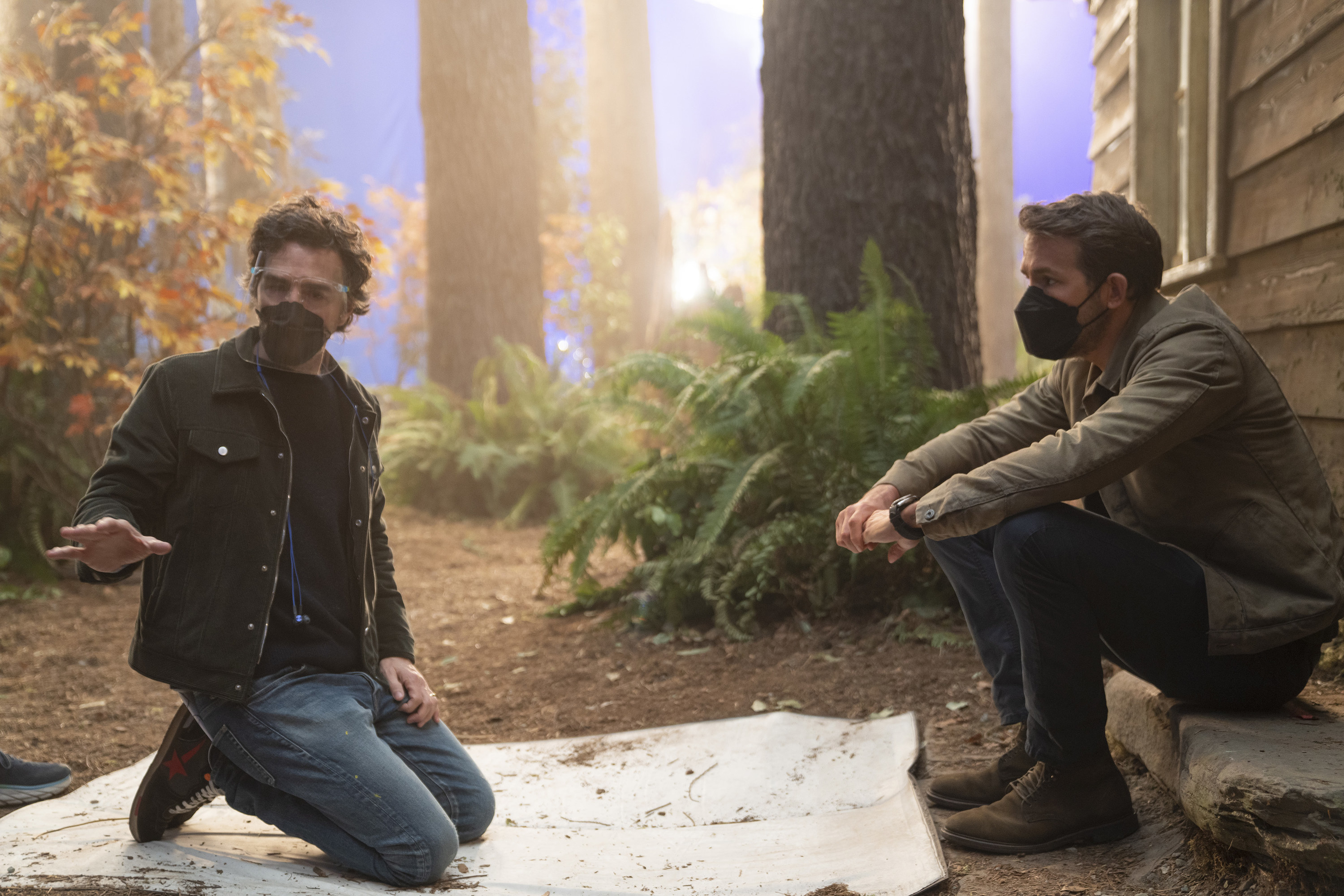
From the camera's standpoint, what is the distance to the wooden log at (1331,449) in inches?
108

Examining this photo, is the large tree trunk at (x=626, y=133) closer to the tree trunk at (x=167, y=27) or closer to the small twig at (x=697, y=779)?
the tree trunk at (x=167, y=27)

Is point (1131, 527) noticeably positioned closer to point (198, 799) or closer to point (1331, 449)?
point (1331, 449)

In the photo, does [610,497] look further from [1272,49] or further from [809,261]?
[1272,49]

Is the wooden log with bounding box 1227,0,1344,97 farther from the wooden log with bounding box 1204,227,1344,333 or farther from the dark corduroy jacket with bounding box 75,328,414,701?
the dark corduroy jacket with bounding box 75,328,414,701

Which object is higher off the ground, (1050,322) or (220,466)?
(1050,322)

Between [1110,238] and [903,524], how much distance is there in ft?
2.79

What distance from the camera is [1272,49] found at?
298 cm

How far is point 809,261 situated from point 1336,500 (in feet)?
8.85

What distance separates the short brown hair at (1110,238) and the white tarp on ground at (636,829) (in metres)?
1.42

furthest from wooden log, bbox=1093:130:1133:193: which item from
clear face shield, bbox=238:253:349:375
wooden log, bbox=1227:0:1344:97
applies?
clear face shield, bbox=238:253:349:375

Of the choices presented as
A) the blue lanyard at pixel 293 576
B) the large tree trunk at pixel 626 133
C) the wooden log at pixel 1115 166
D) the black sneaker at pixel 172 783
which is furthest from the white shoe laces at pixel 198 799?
the large tree trunk at pixel 626 133

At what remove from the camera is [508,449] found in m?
7.90

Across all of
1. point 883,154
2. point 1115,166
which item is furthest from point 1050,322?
point 1115,166

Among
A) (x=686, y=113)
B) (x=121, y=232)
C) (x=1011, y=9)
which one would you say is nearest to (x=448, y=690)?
(x=121, y=232)
